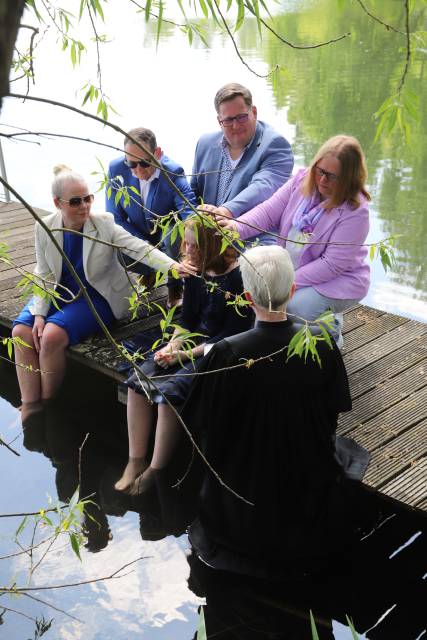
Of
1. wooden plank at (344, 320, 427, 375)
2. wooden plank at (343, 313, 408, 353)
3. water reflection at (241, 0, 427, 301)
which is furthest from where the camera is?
water reflection at (241, 0, 427, 301)

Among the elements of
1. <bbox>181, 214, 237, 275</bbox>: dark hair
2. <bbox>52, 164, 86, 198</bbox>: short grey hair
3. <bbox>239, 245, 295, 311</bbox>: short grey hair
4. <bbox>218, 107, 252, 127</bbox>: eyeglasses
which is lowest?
<bbox>181, 214, 237, 275</bbox>: dark hair

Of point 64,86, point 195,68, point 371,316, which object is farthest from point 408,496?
point 195,68

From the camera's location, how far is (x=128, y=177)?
4570mm

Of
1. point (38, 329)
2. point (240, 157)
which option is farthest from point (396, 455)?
point (38, 329)

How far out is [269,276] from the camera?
258 cm

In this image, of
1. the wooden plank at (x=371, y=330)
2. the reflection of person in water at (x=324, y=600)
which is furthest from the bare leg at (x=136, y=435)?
the wooden plank at (x=371, y=330)

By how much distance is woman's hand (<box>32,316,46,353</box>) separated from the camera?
13.8 ft

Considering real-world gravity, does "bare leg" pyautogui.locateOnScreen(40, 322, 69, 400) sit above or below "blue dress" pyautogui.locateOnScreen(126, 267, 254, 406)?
below

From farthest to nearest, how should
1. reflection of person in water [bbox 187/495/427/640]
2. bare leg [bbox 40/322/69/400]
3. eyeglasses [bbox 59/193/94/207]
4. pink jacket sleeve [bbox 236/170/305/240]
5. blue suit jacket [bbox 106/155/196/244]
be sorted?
blue suit jacket [bbox 106/155/196/244], bare leg [bbox 40/322/69/400], eyeglasses [bbox 59/193/94/207], pink jacket sleeve [bbox 236/170/305/240], reflection of person in water [bbox 187/495/427/640]

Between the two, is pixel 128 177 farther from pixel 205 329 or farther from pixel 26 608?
pixel 26 608

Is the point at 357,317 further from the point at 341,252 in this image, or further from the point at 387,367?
the point at 341,252

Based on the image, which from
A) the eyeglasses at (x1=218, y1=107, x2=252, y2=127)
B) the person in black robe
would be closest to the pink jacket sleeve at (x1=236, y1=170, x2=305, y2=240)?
the eyeglasses at (x1=218, y1=107, x2=252, y2=127)

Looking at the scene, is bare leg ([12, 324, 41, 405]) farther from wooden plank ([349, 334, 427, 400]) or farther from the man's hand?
wooden plank ([349, 334, 427, 400])

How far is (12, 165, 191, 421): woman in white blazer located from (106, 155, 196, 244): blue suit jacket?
0.29 meters
